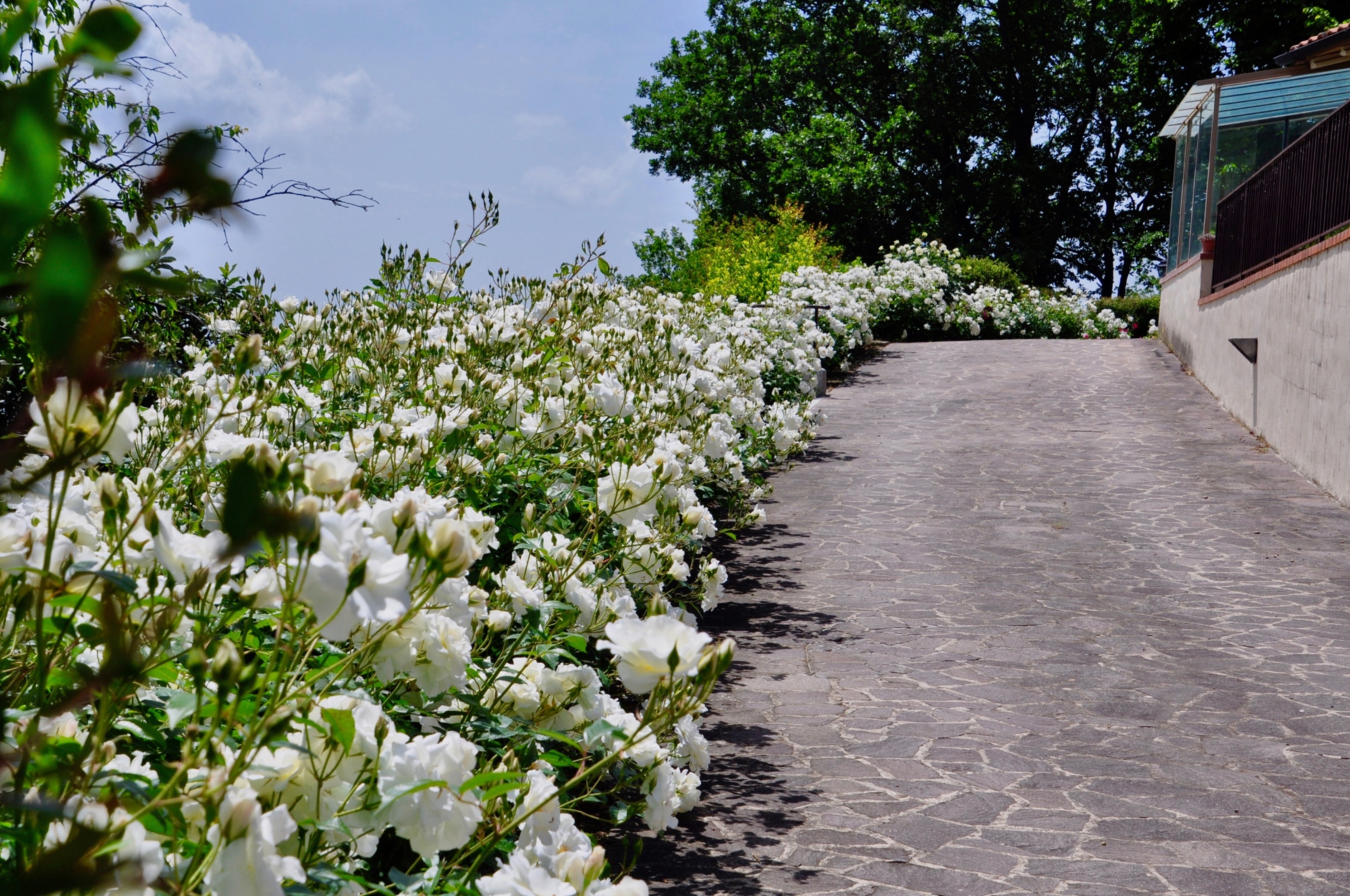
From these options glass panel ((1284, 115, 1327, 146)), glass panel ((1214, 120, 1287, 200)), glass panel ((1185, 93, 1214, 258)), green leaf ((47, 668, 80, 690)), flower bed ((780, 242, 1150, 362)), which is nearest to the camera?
green leaf ((47, 668, 80, 690))

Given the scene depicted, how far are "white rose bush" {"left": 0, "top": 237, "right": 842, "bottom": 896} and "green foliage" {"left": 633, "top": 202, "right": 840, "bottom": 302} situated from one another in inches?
509

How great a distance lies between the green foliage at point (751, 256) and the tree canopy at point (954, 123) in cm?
216

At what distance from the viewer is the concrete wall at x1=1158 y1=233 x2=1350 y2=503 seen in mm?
9219

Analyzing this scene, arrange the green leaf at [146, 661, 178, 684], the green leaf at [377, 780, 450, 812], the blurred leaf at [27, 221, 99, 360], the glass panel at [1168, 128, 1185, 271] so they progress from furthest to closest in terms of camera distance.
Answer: the glass panel at [1168, 128, 1185, 271]
the green leaf at [146, 661, 178, 684]
the green leaf at [377, 780, 450, 812]
the blurred leaf at [27, 221, 99, 360]

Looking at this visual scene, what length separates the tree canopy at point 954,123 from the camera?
Result: 31734 millimetres

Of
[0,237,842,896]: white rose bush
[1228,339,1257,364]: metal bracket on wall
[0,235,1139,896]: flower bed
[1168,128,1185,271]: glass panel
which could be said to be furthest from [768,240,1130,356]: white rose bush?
[0,237,842,896]: white rose bush

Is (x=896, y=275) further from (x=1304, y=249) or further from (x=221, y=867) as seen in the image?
(x=221, y=867)

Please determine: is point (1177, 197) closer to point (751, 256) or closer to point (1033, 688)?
point (751, 256)

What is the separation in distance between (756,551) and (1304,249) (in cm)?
633

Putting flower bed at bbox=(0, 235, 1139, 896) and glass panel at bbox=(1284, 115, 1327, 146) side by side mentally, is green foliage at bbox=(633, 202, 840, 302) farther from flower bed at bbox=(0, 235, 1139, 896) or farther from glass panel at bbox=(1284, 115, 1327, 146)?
Answer: flower bed at bbox=(0, 235, 1139, 896)

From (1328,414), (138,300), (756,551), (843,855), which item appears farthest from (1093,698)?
(1328,414)

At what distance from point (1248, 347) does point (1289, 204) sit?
1.55 meters

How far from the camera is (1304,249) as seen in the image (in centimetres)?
1053

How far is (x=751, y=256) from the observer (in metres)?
22.5
